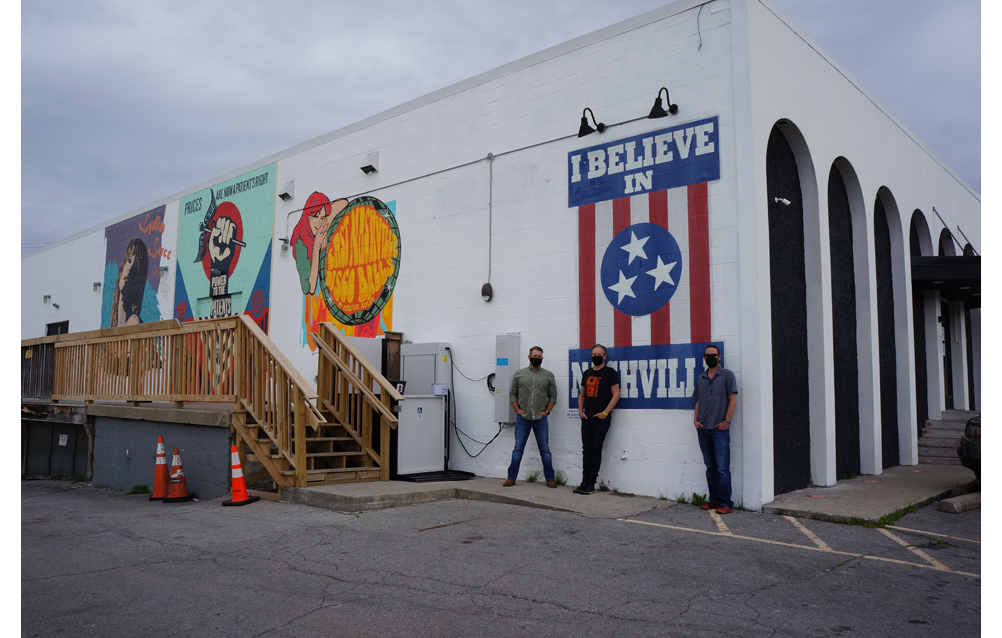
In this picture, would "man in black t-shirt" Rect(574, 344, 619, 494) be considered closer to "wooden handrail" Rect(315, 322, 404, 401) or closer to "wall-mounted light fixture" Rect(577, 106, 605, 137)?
"wooden handrail" Rect(315, 322, 404, 401)

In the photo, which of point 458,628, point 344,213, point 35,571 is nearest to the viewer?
point 458,628

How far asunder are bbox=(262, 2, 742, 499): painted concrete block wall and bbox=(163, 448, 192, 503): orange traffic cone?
401cm

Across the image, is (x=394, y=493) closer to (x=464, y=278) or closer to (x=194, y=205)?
(x=464, y=278)

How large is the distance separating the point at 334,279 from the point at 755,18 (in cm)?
884

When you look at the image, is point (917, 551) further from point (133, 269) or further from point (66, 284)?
point (66, 284)

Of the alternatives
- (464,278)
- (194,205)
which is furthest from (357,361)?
(194,205)

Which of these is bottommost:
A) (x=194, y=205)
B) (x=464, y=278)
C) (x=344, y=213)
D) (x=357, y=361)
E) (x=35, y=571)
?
(x=35, y=571)

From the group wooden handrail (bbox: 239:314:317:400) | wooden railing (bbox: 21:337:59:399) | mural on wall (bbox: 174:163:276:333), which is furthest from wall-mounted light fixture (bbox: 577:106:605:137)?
wooden railing (bbox: 21:337:59:399)

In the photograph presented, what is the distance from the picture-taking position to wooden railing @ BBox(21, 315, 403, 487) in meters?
9.30

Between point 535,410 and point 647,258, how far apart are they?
2.58 m

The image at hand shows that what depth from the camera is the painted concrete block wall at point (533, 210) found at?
9.30m

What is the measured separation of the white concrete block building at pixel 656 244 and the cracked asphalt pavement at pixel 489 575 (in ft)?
6.54

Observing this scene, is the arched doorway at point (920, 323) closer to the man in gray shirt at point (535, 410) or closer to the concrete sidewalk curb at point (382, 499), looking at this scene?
the man in gray shirt at point (535, 410)

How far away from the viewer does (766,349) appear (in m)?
8.95
